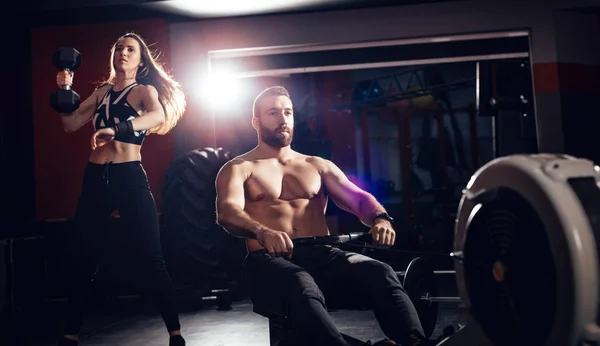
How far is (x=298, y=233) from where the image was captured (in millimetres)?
2850

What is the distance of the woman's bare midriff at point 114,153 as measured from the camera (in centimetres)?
326

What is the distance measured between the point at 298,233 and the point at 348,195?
299 mm

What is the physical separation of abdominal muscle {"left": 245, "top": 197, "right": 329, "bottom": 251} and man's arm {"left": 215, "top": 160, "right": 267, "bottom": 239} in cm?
12

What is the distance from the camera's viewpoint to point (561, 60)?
624cm

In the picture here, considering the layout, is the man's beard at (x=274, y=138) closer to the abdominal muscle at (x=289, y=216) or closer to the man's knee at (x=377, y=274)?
the abdominal muscle at (x=289, y=216)

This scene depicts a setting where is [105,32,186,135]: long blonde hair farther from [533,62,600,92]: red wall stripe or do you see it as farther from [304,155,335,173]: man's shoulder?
[533,62,600,92]: red wall stripe

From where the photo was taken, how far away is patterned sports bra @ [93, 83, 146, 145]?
11.0 ft

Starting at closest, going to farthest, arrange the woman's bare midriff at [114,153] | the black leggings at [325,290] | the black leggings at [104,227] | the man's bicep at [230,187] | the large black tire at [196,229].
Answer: the black leggings at [325,290]
the man's bicep at [230,187]
the black leggings at [104,227]
the woman's bare midriff at [114,153]
the large black tire at [196,229]

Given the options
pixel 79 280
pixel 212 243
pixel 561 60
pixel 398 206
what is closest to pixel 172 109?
pixel 79 280

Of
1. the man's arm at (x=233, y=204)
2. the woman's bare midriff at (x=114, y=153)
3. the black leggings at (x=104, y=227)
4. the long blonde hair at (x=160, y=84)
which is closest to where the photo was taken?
the man's arm at (x=233, y=204)

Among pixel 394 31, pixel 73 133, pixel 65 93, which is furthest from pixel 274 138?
pixel 73 133

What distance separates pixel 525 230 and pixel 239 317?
2790 millimetres

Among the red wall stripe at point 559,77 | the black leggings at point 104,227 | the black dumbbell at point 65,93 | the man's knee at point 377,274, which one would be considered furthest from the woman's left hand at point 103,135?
the red wall stripe at point 559,77

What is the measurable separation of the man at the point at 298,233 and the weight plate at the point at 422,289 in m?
0.40
